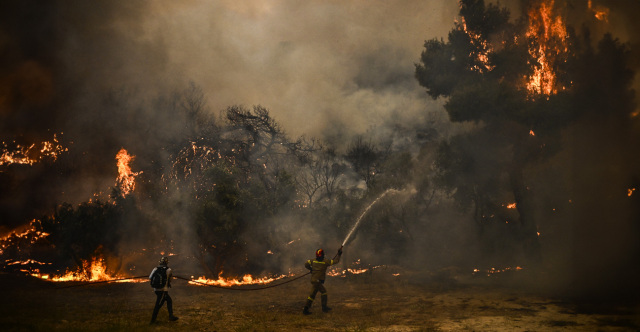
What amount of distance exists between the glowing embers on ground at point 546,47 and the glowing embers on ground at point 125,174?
3560 centimetres

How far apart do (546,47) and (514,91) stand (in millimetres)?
3494

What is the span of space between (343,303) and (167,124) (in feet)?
109

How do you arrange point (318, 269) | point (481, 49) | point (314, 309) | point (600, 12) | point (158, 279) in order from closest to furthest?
point (158, 279) < point (318, 269) < point (314, 309) < point (600, 12) < point (481, 49)

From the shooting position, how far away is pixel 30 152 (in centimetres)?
3678

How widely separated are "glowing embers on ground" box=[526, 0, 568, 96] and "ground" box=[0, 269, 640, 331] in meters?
13.8

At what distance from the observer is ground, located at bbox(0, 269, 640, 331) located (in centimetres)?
1083

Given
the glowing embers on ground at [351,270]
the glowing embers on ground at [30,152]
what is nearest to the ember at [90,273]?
the glowing embers on ground at [351,270]

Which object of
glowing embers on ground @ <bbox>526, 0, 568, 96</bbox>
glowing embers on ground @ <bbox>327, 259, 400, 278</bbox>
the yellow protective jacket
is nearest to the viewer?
the yellow protective jacket

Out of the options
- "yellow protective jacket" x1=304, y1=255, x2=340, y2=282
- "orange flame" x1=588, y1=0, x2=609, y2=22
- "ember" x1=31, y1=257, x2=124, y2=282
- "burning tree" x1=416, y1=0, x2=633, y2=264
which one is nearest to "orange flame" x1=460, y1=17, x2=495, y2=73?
"burning tree" x1=416, y1=0, x2=633, y2=264

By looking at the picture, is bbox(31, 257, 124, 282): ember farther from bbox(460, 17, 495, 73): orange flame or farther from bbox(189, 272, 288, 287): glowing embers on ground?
bbox(460, 17, 495, 73): orange flame

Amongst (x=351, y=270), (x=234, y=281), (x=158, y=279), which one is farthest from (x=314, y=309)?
(x=351, y=270)

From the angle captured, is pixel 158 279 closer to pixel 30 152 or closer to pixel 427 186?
pixel 427 186

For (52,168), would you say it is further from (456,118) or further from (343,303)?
(456,118)

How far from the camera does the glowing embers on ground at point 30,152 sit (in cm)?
3566
